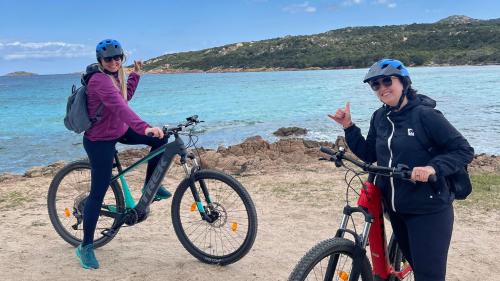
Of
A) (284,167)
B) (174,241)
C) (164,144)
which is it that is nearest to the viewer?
(164,144)

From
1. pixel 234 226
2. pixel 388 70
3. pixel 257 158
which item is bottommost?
pixel 257 158

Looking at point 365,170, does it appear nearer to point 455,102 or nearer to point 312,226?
point 312,226

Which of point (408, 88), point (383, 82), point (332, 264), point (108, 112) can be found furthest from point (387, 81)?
point (108, 112)

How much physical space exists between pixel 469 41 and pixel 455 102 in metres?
77.8

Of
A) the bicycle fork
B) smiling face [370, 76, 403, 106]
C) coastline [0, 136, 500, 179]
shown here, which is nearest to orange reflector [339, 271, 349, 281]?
smiling face [370, 76, 403, 106]

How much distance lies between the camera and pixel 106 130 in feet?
15.8

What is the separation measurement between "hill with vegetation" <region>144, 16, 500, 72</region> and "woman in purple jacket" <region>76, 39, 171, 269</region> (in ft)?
305

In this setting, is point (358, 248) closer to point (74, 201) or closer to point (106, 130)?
point (106, 130)

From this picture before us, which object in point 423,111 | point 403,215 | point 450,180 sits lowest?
point 403,215

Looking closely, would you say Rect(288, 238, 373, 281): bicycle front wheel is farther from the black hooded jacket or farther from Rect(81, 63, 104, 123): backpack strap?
Rect(81, 63, 104, 123): backpack strap

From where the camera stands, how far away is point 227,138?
21.2m

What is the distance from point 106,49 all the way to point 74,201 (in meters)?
1.97

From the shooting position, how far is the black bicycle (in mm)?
4926

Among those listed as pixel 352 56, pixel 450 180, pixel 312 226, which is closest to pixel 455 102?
pixel 312 226
